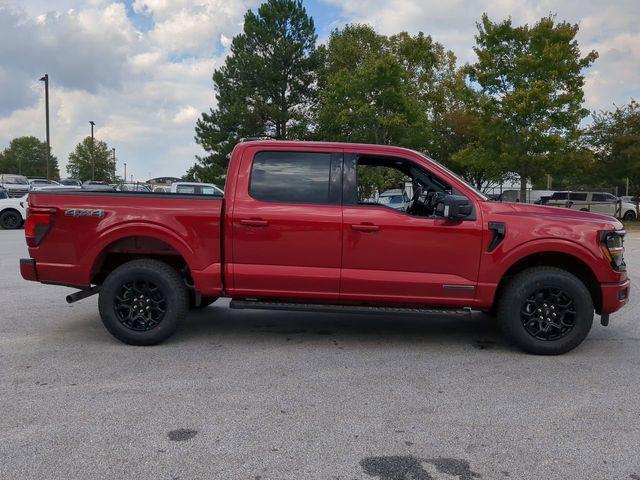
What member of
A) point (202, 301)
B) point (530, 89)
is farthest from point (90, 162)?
point (202, 301)

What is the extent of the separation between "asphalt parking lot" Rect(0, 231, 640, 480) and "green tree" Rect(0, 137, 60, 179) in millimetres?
115469

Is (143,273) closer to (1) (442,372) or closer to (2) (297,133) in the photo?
(1) (442,372)

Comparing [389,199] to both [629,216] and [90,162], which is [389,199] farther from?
[90,162]

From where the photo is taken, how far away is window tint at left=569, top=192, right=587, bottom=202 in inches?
1303

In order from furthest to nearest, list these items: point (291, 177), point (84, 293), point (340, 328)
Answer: point (340, 328) → point (84, 293) → point (291, 177)

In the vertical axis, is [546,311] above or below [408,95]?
below

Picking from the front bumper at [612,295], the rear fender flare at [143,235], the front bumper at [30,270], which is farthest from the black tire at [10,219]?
the front bumper at [612,295]

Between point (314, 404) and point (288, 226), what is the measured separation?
5.71 feet

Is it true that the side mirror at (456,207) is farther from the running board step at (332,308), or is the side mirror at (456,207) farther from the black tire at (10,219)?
the black tire at (10,219)

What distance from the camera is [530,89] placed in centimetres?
2294

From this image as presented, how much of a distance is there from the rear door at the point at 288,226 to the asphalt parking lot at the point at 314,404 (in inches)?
25.7

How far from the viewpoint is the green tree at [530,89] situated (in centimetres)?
2325

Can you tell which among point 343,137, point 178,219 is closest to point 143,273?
point 178,219

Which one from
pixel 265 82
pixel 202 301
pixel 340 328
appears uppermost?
pixel 265 82
